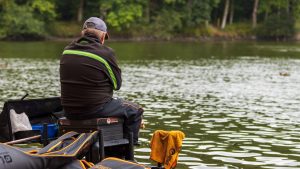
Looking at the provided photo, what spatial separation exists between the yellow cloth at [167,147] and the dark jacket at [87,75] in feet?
3.09

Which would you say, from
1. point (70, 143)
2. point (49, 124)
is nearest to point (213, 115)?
point (49, 124)

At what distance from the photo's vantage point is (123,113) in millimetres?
9750

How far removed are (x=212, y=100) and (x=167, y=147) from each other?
47.0 ft

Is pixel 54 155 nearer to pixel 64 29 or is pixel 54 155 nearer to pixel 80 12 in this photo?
pixel 64 29

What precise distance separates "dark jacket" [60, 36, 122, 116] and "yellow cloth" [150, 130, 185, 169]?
0.94 meters

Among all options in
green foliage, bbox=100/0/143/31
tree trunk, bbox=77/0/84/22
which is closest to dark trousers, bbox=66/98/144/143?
green foliage, bbox=100/0/143/31

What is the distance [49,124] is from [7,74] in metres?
24.2

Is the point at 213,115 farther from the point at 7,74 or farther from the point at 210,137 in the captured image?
the point at 7,74

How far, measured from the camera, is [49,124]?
Result: 35.0 feet

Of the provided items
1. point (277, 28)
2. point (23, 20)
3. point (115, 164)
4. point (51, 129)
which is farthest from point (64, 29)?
point (115, 164)

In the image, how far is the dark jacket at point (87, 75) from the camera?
9641 millimetres

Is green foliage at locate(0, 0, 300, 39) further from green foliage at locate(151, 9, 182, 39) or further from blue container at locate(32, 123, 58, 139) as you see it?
blue container at locate(32, 123, 58, 139)

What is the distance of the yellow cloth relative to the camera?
31.4ft

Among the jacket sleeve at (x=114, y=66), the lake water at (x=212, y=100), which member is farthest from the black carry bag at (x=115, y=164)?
the lake water at (x=212, y=100)
